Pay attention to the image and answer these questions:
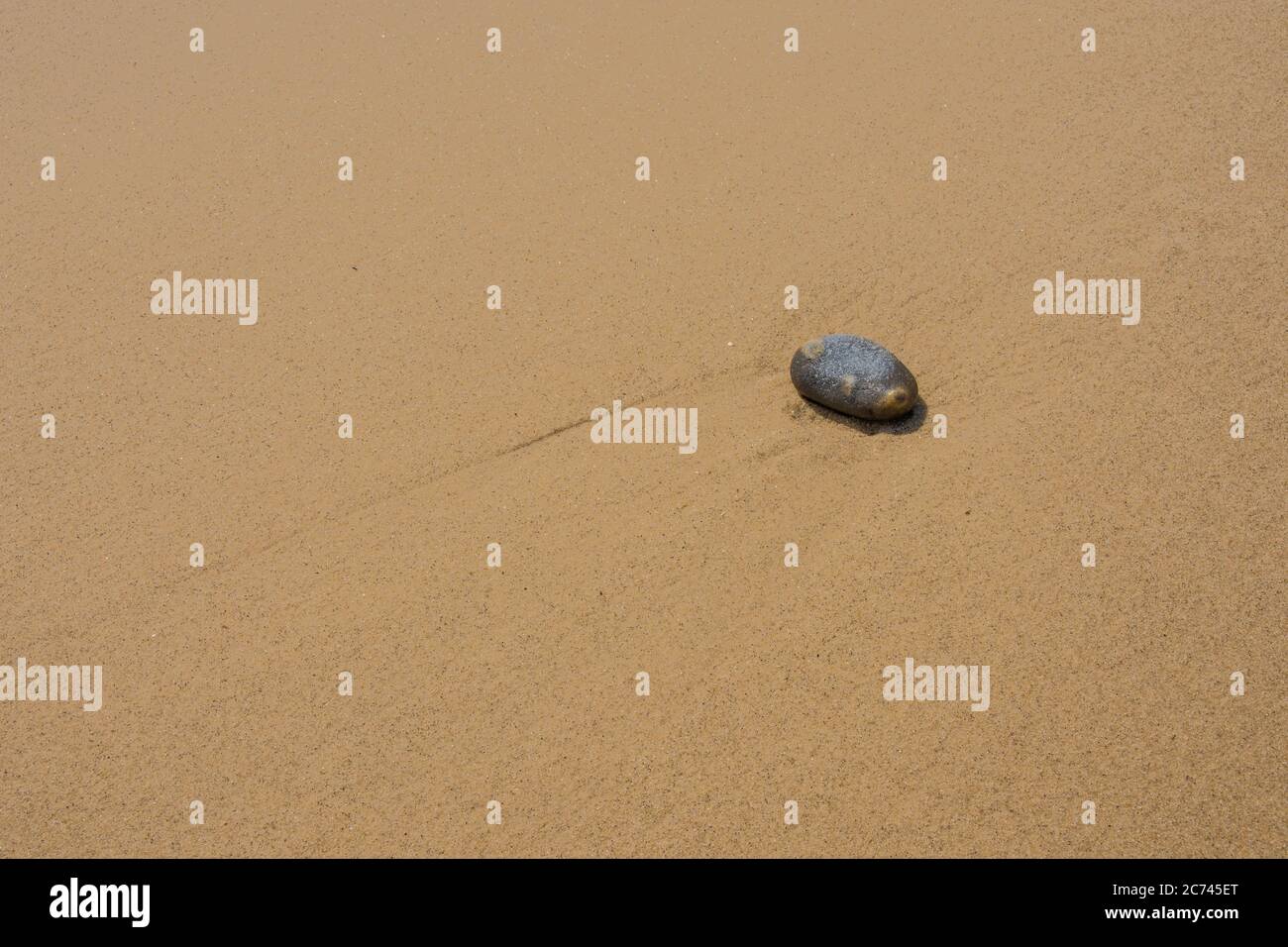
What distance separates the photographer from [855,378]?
476 centimetres

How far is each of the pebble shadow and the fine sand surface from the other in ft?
0.15

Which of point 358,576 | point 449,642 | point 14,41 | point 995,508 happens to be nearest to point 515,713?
point 449,642

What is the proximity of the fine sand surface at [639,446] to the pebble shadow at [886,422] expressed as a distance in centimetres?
4

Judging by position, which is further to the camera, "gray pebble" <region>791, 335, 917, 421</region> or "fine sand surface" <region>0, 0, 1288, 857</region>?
"gray pebble" <region>791, 335, 917, 421</region>

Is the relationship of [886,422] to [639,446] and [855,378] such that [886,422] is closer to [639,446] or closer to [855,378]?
[855,378]

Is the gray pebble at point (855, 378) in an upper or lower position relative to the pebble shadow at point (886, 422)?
upper

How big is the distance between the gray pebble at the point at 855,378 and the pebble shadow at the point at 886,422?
36 millimetres

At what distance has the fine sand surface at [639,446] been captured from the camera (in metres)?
3.77

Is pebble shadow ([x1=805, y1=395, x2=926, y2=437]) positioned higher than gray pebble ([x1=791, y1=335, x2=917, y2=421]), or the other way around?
gray pebble ([x1=791, y1=335, x2=917, y2=421])

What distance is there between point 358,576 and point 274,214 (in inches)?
110

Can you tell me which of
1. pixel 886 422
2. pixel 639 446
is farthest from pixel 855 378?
pixel 639 446

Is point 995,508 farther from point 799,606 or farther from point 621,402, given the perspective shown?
point 621,402

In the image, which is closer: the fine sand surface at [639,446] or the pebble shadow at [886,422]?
the fine sand surface at [639,446]

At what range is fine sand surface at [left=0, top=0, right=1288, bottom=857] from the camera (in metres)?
3.77
